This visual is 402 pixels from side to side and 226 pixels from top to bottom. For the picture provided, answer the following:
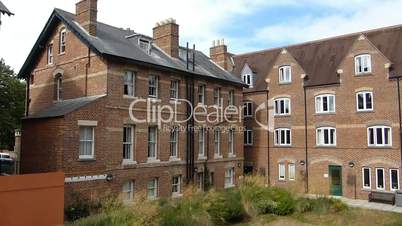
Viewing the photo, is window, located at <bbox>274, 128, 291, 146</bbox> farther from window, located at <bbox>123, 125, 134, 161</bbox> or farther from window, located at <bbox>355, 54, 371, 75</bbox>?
window, located at <bbox>123, 125, 134, 161</bbox>

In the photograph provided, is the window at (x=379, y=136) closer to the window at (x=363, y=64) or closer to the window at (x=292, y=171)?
the window at (x=363, y=64)

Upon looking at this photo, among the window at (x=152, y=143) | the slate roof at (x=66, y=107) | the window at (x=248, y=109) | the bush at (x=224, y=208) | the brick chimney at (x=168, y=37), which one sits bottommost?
the bush at (x=224, y=208)

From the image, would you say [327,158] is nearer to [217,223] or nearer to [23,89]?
[217,223]

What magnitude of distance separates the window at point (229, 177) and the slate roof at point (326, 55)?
26.6 feet

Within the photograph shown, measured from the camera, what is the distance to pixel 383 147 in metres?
24.3

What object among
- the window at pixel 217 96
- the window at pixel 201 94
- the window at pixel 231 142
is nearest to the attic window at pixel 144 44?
the window at pixel 201 94

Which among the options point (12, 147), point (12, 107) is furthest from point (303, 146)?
point (12, 147)

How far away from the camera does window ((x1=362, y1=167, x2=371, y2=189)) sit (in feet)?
81.8

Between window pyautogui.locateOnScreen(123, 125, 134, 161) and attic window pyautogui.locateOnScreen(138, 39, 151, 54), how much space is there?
5.51 m

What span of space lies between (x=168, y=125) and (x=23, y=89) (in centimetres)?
2283

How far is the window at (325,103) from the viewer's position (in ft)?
89.0

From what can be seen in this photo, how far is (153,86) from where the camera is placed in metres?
21.5

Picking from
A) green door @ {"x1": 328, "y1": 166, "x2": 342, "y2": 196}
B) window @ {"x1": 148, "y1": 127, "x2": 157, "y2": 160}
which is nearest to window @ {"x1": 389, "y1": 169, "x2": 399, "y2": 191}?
green door @ {"x1": 328, "y1": 166, "x2": 342, "y2": 196}

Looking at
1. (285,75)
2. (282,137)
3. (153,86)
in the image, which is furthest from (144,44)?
(282,137)
